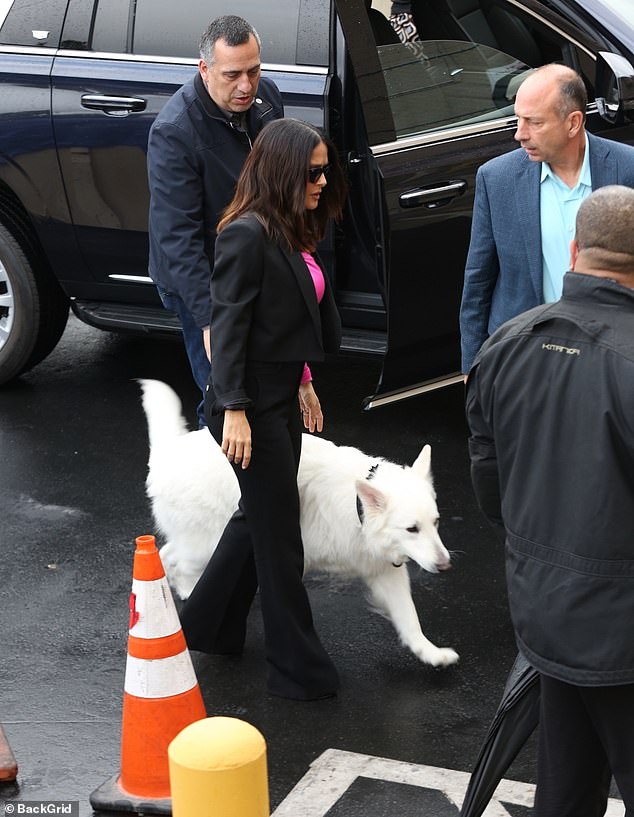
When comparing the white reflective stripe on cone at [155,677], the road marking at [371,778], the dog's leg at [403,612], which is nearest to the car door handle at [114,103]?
the dog's leg at [403,612]

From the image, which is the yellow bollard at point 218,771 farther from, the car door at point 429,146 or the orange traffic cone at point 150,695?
the car door at point 429,146

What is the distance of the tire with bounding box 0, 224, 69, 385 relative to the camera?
6.64m

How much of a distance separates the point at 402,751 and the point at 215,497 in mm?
1162

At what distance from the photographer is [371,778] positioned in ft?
12.6

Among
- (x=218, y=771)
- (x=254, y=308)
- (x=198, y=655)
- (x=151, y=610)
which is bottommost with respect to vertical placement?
(x=198, y=655)

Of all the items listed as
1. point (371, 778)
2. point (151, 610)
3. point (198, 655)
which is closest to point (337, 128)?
point (198, 655)

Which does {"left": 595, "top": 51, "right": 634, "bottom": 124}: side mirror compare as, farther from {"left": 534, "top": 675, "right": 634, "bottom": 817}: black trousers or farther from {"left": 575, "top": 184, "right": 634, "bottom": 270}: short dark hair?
{"left": 534, "top": 675, "right": 634, "bottom": 817}: black trousers

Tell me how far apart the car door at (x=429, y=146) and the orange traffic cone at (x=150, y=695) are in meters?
2.05

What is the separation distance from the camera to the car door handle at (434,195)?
5391 mm

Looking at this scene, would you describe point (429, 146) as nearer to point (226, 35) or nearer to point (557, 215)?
point (226, 35)

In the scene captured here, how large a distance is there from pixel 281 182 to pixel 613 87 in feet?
7.32

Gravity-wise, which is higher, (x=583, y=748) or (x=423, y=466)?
(x=583, y=748)

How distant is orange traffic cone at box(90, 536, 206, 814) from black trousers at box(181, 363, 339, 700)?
0.48 metres

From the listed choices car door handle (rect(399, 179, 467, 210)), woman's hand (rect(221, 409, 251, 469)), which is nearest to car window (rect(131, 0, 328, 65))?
car door handle (rect(399, 179, 467, 210))
